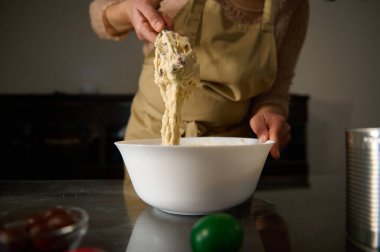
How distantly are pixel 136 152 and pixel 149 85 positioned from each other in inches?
13.5

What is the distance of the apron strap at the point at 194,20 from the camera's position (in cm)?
65

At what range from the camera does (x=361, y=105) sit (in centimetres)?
227

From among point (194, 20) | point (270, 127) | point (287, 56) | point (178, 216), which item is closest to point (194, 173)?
point (178, 216)

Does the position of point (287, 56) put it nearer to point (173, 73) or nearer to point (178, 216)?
point (173, 73)

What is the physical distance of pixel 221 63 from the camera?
65 centimetres

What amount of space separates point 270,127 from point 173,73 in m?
0.22

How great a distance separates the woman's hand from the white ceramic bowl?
0.12 meters

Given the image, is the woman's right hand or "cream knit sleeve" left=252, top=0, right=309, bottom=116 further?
"cream knit sleeve" left=252, top=0, right=309, bottom=116

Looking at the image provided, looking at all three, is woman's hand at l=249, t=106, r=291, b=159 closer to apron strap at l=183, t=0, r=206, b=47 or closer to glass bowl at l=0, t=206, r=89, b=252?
apron strap at l=183, t=0, r=206, b=47

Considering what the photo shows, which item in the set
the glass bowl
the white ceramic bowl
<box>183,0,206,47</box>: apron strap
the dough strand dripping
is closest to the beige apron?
<box>183,0,206,47</box>: apron strap

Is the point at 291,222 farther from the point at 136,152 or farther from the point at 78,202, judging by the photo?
the point at 78,202

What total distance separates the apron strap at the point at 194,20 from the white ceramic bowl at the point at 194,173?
0.34m

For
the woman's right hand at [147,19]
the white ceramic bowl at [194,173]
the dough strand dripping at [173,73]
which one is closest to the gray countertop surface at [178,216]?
the white ceramic bowl at [194,173]

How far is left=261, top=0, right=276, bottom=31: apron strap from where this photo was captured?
26.1 inches
